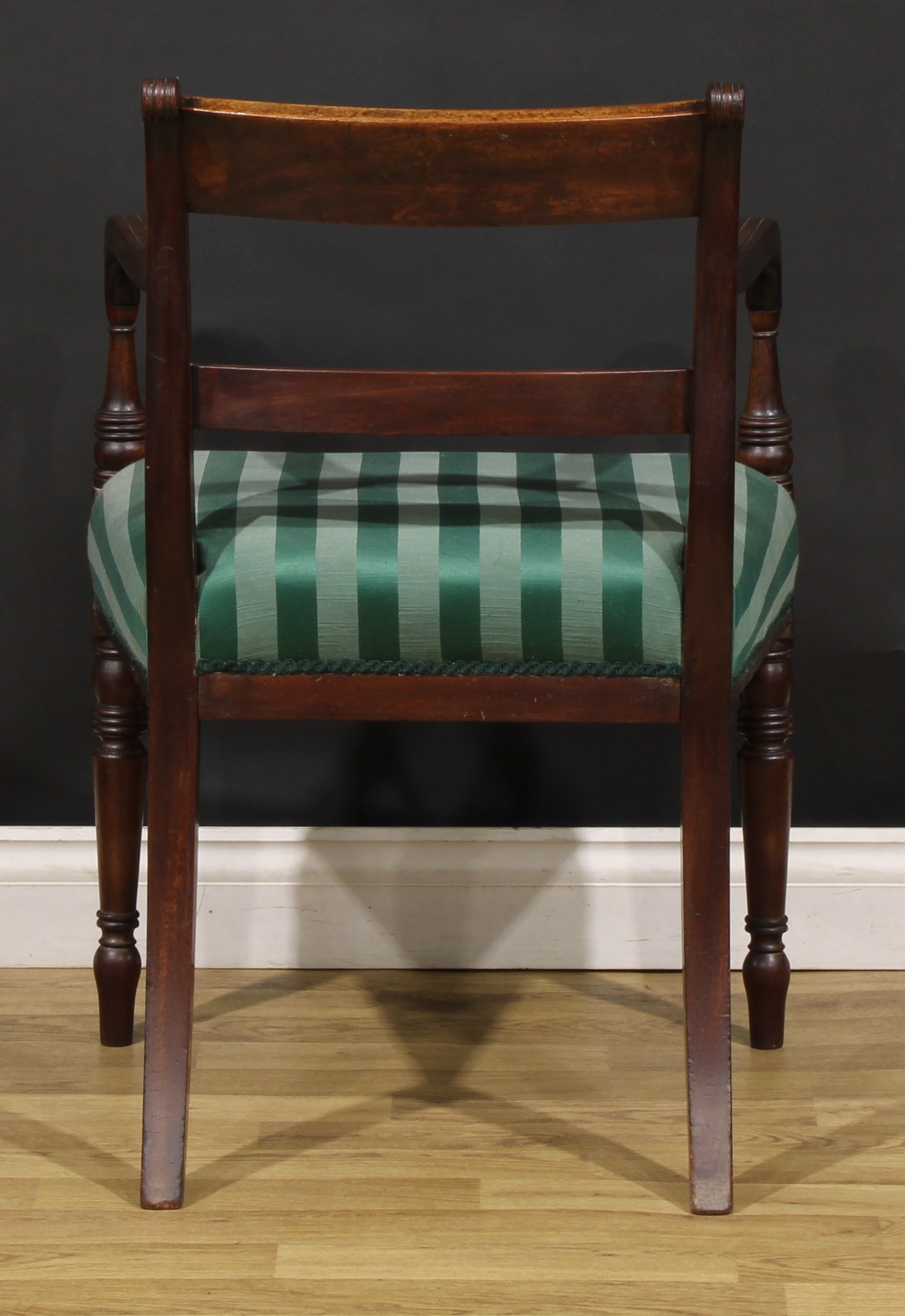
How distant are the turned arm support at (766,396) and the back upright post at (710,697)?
1.26 ft

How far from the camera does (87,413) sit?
5.52 ft

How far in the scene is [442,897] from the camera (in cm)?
168

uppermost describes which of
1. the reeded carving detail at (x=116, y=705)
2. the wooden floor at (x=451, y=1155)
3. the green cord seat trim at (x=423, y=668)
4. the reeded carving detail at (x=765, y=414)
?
the reeded carving detail at (x=765, y=414)

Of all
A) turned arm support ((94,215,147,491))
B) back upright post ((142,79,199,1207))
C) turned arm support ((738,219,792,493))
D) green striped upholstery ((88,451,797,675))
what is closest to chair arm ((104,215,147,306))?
turned arm support ((94,215,147,491))

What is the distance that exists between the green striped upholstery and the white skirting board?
20.9 inches

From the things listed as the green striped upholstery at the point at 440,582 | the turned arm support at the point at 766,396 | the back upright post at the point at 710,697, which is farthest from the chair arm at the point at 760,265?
the green striped upholstery at the point at 440,582

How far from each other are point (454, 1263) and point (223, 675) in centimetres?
46

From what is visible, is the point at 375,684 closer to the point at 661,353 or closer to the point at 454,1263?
the point at 454,1263

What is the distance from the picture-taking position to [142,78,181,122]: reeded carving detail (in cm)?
100

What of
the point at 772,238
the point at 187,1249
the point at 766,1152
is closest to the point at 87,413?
the point at 772,238

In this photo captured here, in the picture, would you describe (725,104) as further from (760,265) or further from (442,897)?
(442,897)

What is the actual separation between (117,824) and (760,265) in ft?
2.49

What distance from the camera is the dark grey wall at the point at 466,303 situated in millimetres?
1614

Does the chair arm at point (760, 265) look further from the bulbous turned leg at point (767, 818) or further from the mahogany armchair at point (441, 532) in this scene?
the bulbous turned leg at point (767, 818)
